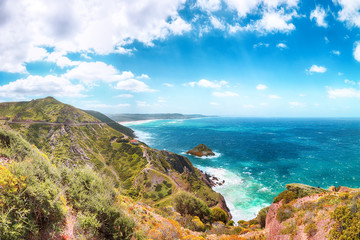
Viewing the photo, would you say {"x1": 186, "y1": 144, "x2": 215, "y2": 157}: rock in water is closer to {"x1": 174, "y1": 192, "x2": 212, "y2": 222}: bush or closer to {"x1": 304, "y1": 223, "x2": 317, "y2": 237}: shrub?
{"x1": 174, "y1": 192, "x2": 212, "y2": 222}: bush

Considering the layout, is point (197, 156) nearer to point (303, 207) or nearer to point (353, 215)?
point (303, 207)

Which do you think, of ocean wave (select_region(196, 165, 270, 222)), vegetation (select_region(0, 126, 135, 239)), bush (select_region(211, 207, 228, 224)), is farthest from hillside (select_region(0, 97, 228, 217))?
vegetation (select_region(0, 126, 135, 239))

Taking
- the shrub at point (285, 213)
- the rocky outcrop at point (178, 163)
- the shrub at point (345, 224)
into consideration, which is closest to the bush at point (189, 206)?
the shrub at point (285, 213)

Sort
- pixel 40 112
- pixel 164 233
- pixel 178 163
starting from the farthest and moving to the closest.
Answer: pixel 40 112 < pixel 178 163 < pixel 164 233

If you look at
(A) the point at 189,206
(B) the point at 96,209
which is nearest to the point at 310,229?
(B) the point at 96,209

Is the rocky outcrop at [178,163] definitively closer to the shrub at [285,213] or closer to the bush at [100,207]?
the shrub at [285,213]

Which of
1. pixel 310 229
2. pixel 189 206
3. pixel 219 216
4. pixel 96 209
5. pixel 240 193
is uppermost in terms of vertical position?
pixel 96 209

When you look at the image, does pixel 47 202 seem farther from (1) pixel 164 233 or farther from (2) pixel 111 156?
(2) pixel 111 156
